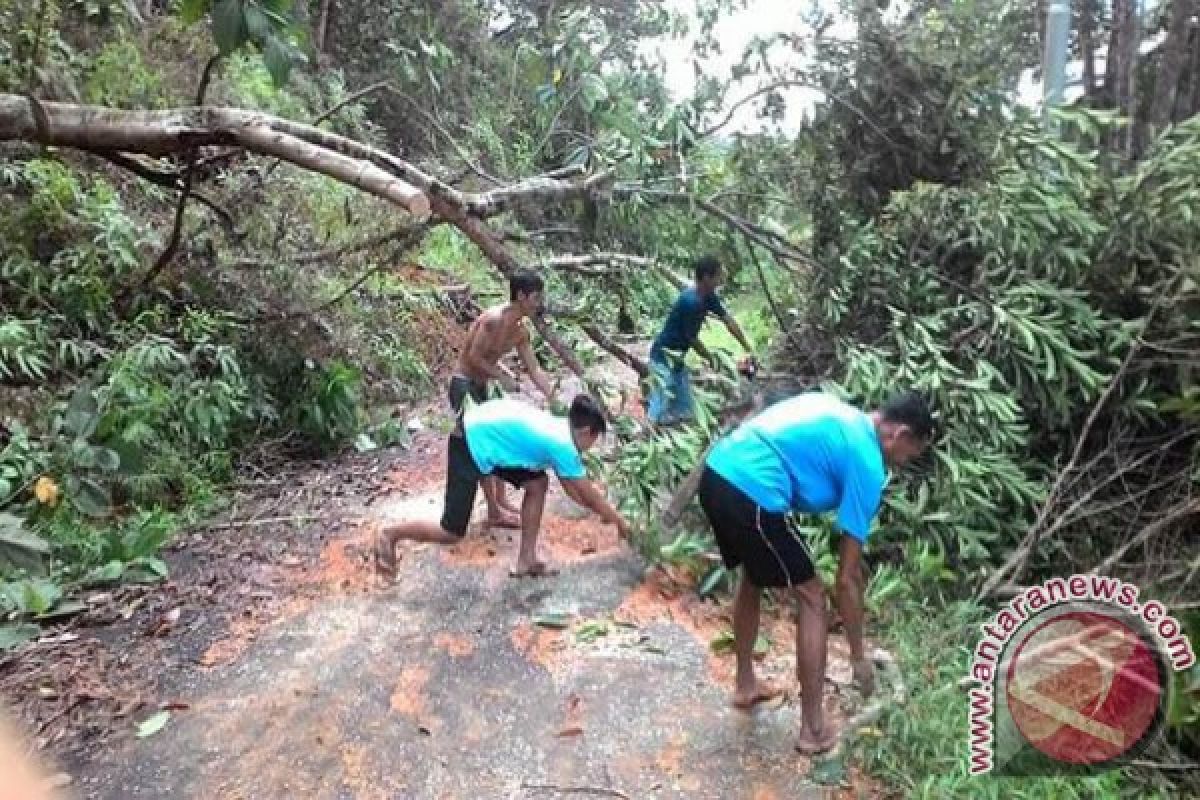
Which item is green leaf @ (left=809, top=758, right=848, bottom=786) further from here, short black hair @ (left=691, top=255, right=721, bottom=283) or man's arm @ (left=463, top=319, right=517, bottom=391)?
short black hair @ (left=691, top=255, right=721, bottom=283)

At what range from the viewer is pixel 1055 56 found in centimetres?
478

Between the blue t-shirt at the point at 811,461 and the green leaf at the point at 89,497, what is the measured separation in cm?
312

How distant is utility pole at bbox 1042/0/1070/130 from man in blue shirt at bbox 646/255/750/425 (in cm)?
206

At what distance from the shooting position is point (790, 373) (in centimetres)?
602

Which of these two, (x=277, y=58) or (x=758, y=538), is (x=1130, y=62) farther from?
(x=277, y=58)

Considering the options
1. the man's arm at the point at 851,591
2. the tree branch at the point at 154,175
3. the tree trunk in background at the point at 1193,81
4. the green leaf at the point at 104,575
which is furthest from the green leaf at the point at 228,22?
the tree trunk in background at the point at 1193,81

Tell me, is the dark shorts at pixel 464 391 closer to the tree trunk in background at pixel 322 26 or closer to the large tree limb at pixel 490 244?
the large tree limb at pixel 490 244

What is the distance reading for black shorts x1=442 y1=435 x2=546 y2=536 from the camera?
179 inches

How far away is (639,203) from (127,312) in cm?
371

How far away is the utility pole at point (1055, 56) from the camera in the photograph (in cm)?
470

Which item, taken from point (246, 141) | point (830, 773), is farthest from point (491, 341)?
point (830, 773)

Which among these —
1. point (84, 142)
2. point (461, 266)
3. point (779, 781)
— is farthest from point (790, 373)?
point (461, 266)

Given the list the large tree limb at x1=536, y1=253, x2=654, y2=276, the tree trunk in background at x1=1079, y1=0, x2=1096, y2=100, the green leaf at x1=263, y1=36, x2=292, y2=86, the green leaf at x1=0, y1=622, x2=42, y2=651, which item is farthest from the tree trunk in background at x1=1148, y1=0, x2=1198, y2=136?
the green leaf at x1=0, y1=622, x2=42, y2=651

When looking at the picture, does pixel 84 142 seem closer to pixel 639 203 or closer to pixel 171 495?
pixel 171 495
